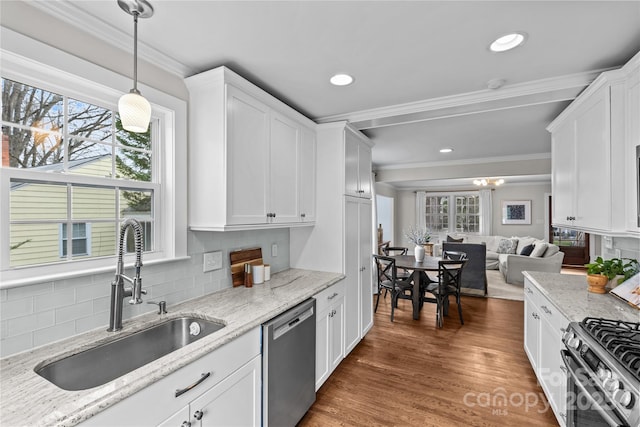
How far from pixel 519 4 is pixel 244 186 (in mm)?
1759

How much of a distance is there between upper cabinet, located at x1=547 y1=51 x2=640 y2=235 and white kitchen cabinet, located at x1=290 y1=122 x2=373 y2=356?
70.2 inches

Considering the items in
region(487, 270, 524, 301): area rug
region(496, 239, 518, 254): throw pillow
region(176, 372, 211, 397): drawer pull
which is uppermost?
region(176, 372, 211, 397): drawer pull

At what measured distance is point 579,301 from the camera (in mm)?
1921

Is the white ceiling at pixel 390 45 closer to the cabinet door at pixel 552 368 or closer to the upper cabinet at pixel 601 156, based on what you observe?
the upper cabinet at pixel 601 156

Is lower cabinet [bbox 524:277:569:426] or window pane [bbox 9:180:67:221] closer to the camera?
window pane [bbox 9:180:67:221]

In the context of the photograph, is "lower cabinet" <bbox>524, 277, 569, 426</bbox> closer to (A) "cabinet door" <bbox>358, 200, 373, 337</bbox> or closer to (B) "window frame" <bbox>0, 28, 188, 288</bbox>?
(A) "cabinet door" <bbox>358, 200, 373, 337</bbox>

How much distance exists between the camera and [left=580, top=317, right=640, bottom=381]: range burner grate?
3.66 feet

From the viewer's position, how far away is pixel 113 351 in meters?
1.44

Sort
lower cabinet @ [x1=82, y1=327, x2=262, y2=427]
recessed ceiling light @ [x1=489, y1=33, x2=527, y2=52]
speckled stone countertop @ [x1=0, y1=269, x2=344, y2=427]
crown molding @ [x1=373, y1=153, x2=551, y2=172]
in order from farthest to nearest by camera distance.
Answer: crown molding @ [x1=373, y1=153, x2=551, y2=172], recessed ceiling light @ [x1=489, y1=33, x2=527, y2=52], lower cabinet @ [x1=82, y1=327, x2=262, y2=427], speckled stone countertop @ [x1=0, y1=269, x2=344, y2=427]

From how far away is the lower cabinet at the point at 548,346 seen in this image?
1.82 metres

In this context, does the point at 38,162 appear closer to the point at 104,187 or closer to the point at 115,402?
the point at 104,187

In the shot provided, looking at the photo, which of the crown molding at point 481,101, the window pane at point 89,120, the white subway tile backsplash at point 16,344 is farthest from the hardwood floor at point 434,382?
the crown molding at point 481,101

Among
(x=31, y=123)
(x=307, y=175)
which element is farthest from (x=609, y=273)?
(x=31, y=123)

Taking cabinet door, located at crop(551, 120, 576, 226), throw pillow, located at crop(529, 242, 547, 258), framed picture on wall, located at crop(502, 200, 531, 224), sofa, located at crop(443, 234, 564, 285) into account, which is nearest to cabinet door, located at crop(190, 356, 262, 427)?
cabinet door, located at crop(551, 120, 576, 226)
